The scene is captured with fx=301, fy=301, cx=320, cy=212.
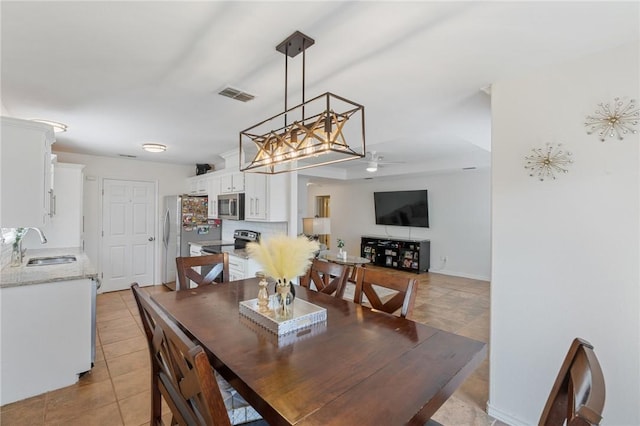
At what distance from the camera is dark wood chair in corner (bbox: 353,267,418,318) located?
1828 mm

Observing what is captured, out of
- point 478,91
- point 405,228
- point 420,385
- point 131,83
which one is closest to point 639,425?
point 420,385

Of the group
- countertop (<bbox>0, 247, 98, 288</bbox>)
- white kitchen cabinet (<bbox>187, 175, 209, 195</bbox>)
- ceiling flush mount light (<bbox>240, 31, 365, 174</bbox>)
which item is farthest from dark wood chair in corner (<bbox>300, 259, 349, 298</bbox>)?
white kitchen cabinet (<bbox>187, 175, 209, 195</bbox>)

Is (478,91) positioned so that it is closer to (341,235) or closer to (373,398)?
(373,398)

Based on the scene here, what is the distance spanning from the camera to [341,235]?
9172mm

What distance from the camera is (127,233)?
5422 millimetres

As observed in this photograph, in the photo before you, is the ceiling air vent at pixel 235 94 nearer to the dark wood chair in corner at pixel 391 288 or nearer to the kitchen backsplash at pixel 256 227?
the dark wood chair in corner at pixel 391 288

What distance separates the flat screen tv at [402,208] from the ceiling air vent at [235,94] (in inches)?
223

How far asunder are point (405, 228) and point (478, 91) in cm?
565

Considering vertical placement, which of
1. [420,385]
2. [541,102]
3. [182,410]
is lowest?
[182,410]

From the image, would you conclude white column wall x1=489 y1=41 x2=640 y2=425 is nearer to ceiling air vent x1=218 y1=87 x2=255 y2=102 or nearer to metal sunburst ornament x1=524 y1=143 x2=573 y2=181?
metal sunburst ornament x1=524 y1=143 x2=573 y2=181

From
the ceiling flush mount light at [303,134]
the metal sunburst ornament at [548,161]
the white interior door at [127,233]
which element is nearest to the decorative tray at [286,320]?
the ceiling flush mount light at [303,134]

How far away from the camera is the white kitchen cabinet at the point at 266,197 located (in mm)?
3967

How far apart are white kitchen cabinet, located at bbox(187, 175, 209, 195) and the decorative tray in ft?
12.7

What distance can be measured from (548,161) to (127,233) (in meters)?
6.08
